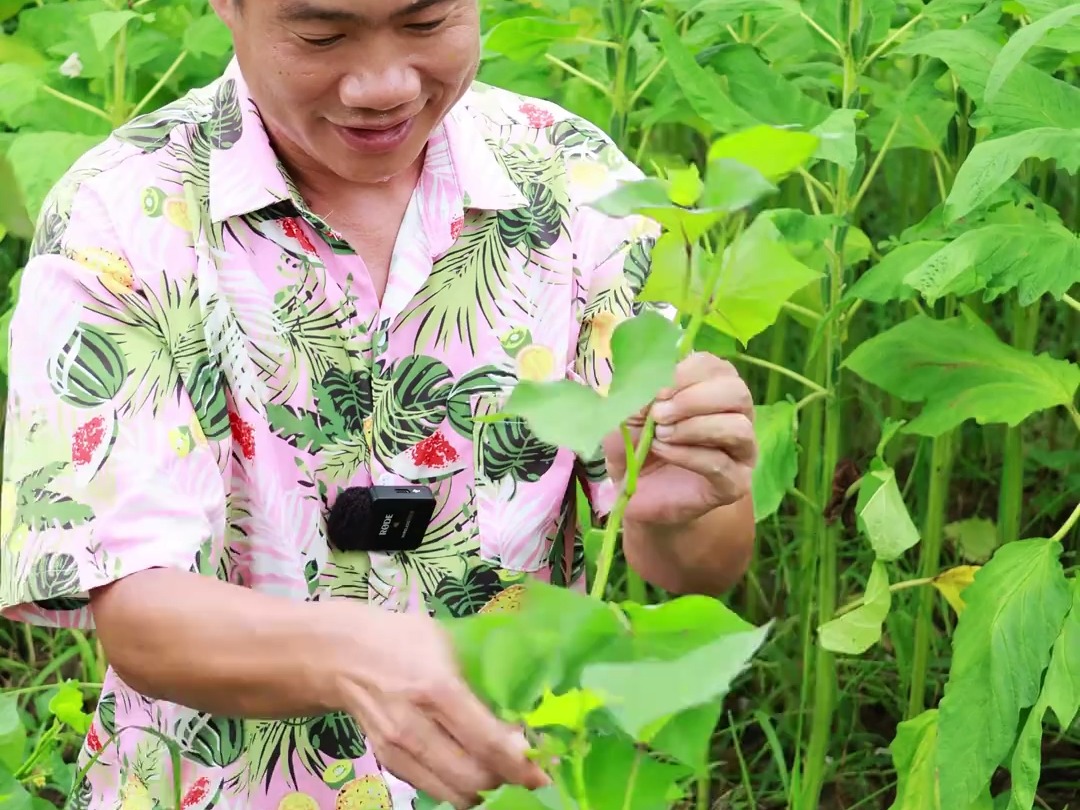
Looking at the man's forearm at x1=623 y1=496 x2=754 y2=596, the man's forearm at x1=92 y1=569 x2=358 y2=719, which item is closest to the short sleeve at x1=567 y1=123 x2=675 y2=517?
the man's forearm at x1=623 y1=496 x2=754 y2=596

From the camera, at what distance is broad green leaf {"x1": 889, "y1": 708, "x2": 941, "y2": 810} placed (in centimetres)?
173

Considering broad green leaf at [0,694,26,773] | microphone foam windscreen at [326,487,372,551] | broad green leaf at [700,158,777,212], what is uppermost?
broad green leaf at [700,158,777,212]

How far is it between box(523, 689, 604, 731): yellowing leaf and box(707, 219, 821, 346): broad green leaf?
225 mm

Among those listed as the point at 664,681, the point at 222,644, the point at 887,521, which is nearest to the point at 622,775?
the point at 664,681

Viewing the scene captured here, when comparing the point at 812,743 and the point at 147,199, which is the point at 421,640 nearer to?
the point at 147,199

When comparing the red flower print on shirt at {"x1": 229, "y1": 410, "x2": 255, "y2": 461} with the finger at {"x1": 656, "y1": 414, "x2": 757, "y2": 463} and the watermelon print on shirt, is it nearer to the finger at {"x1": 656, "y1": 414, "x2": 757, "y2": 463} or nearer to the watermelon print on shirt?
the watermelon print on shirt

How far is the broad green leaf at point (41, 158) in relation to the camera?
200cm

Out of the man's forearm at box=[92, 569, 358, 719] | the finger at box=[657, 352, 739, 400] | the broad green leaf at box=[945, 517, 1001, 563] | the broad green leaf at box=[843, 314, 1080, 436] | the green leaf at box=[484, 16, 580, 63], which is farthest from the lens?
the broad green leaf at box=[945, 517, 1001, 563]

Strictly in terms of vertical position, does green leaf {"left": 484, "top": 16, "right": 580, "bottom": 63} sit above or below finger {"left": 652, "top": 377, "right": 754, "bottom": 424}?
above

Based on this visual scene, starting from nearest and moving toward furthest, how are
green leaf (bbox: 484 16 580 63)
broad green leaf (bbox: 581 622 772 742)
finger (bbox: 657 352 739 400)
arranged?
broad green leaf (bbox: 581 622 772 742)
finger (bbox: 657 352 739 400)
green leaf (bbox: 484 16 580 63)

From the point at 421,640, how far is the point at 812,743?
3.61 ft

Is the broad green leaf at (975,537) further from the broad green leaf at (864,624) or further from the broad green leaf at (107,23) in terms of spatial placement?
the broad green leaf at (107,23)

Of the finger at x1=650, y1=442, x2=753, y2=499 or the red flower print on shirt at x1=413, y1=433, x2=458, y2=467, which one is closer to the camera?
the finger at x1=650, y1=442, x2=753, y2=499

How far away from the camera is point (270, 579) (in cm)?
142
